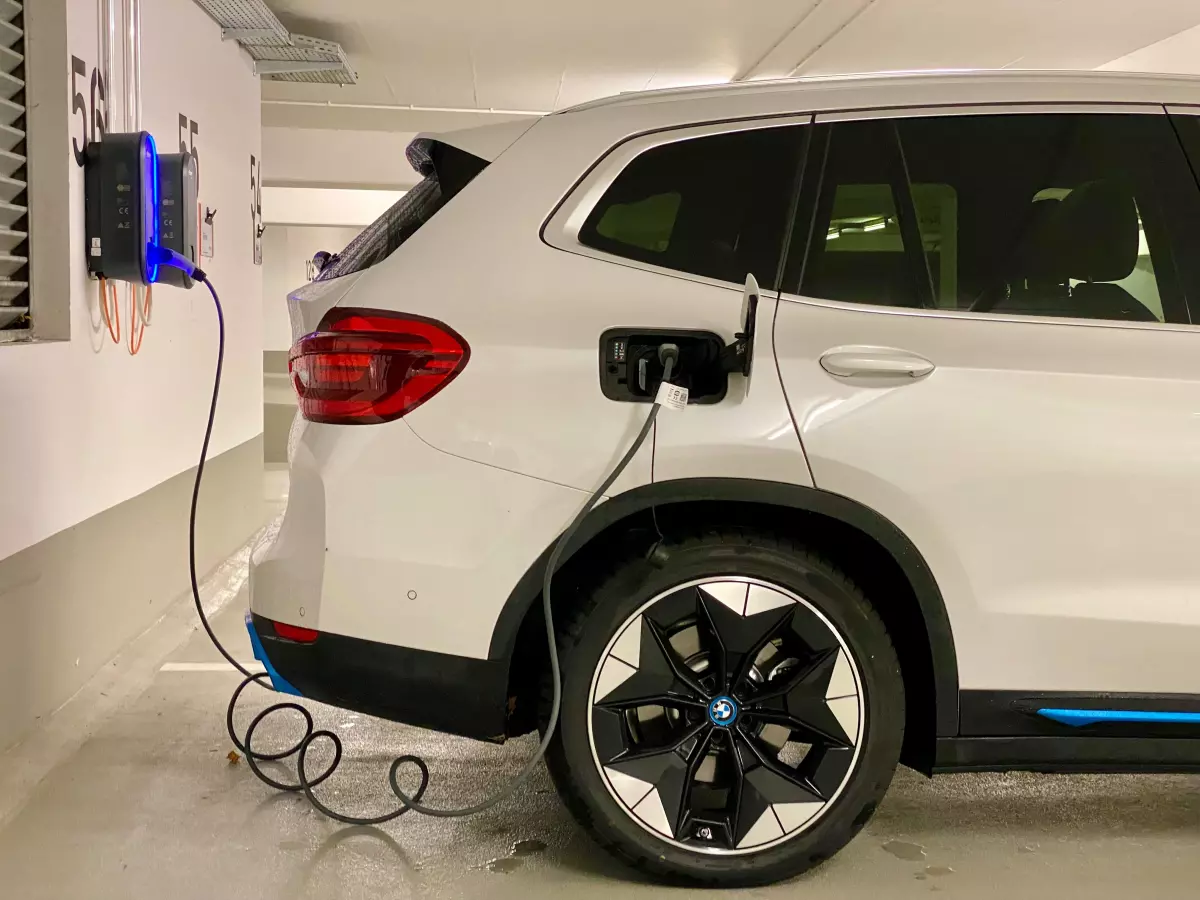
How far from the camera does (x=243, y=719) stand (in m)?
3.11

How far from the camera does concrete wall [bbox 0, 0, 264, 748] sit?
2916 millimetres

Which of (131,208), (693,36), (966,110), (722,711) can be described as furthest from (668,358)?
(693,36)

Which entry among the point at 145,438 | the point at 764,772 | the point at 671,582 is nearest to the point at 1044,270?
the point at 671,582

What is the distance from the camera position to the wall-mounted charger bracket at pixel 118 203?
10.9 ft

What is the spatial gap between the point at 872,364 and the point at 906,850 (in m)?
1.16

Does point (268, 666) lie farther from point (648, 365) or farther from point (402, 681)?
point (648, 365)

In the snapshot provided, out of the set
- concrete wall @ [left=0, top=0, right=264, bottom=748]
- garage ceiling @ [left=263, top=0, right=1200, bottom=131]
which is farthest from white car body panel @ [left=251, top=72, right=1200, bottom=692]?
garage ceiling @ [left=263, top=0, right=1200, bottom=131]

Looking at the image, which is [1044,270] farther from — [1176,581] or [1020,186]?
[1176,581]

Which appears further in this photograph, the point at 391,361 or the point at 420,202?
the point at 420,202

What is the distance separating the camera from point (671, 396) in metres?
1.93

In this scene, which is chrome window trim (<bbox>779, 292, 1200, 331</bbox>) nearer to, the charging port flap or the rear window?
the charging port flap

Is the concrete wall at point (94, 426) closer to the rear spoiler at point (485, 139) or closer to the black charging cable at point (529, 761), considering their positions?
the black charging cable at point (529, 761)

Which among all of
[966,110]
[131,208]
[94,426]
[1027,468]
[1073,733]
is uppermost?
[966,110]

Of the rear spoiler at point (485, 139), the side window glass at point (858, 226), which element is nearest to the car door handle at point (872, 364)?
the side window glass at point (858, 226)
